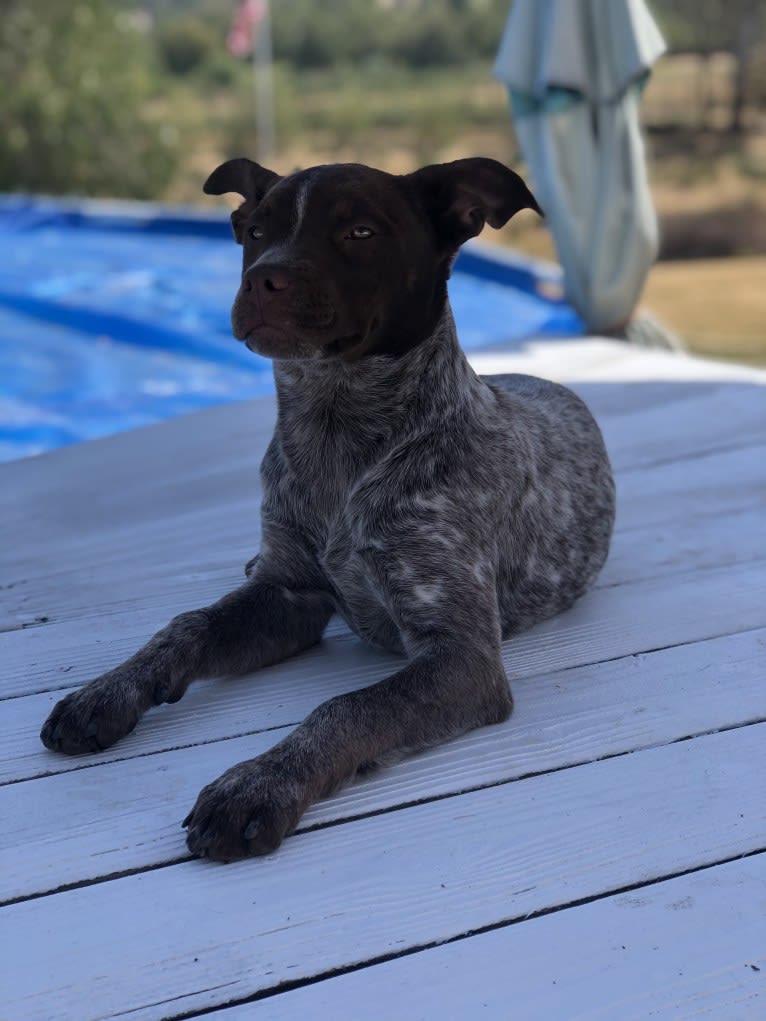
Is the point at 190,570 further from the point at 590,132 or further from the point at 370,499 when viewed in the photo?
the point at 590,132

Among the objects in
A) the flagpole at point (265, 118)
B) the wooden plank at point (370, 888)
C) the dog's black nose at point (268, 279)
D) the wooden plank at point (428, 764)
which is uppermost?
the dog's black nose at point (268, 279)

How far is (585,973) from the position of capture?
1.83m

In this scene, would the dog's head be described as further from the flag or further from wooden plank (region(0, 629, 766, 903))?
the flag

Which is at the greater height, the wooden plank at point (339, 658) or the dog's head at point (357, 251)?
the dog's head at point (357, 251)

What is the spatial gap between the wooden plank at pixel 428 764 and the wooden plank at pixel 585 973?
0.42 m

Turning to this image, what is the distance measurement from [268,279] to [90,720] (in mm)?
883

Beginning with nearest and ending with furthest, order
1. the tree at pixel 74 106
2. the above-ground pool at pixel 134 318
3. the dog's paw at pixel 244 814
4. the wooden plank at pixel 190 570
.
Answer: the dog's paw at pixel 244 814, the wooden plank at pixel 190 570, the above-ground pool at pixel 134 318, the tree at pixel 74 106

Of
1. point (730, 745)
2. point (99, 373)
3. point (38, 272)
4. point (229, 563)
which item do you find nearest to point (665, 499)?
point (229, 563)

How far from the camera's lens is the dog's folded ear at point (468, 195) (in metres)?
2.63

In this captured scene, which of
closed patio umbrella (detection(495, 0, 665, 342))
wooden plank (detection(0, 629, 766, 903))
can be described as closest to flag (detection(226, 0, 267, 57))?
closed patio umbrella (detection(495, 0, 665, 342))

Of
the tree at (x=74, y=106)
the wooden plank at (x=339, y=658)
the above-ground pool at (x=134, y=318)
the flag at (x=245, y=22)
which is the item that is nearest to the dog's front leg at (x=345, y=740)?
the wooden plank at (x=339, y=658)

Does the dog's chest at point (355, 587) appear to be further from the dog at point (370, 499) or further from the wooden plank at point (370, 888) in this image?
the wooden plank at point (370, 888)

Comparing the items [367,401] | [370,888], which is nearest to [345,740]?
[370,888]

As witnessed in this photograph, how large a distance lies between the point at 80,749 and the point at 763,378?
12.5 feet
